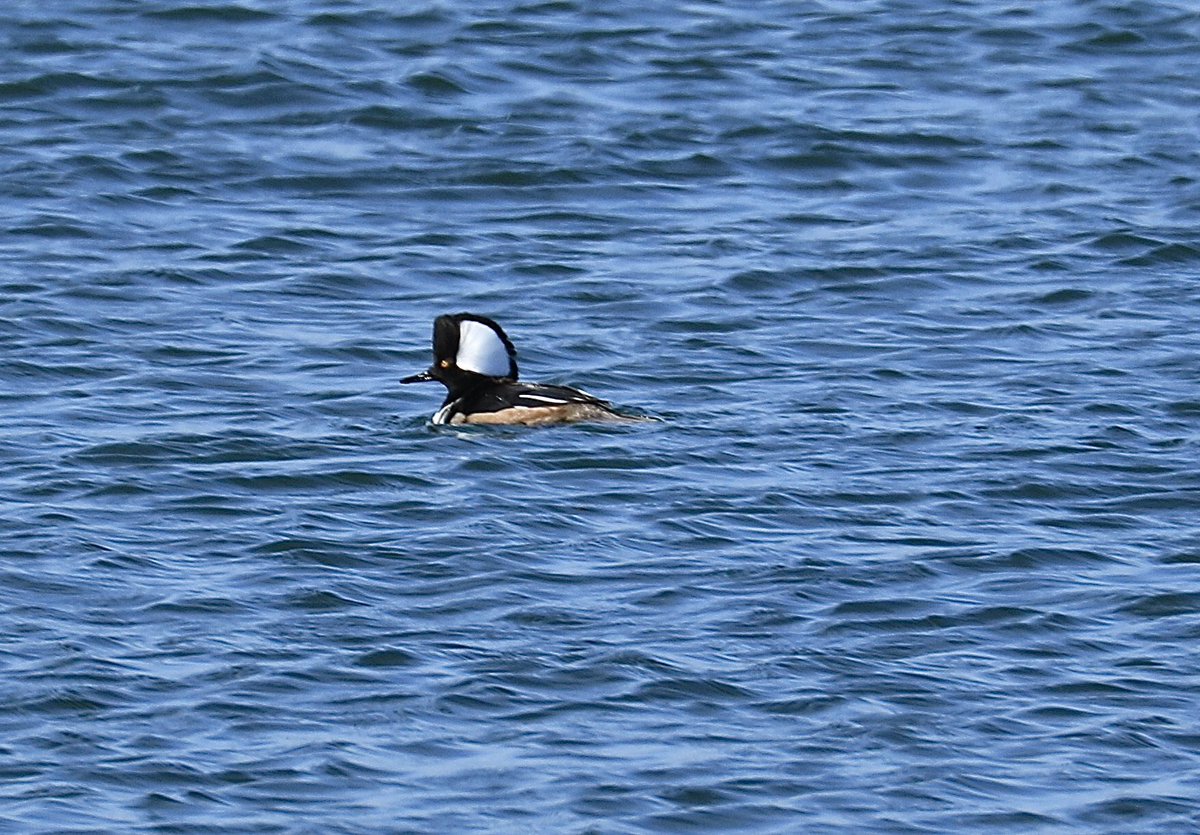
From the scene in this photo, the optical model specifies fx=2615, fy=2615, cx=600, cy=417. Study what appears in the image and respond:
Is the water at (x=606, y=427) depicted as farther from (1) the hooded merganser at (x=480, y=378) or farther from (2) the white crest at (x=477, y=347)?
(2) the white crest at (x=477, y=347)

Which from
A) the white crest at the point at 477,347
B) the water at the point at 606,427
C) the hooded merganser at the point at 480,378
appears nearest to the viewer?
the water at the point at 606,427

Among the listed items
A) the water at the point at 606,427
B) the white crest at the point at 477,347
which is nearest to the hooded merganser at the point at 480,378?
the white crest at the point at 477,347

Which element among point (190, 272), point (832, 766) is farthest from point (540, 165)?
point (832, 766)

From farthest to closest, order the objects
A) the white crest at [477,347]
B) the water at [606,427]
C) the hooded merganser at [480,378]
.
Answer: the white crest at [477,347]
the hooded merganser at [480,378]
the water at [606,427]

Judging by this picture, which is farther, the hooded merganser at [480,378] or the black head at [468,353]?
the black head at [468,353]

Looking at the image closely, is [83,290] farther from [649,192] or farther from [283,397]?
[649,192]

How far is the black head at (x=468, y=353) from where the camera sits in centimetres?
1253

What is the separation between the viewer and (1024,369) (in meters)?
13.3

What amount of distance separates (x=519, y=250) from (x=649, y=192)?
1.64 metres

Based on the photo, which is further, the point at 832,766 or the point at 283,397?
the point at 283,397

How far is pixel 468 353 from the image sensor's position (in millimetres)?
12547

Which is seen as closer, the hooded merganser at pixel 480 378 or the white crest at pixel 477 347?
the hooded merganser at pixel 480 378

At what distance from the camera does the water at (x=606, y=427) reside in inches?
308

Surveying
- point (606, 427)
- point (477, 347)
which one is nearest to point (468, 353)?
point (477, 347)
